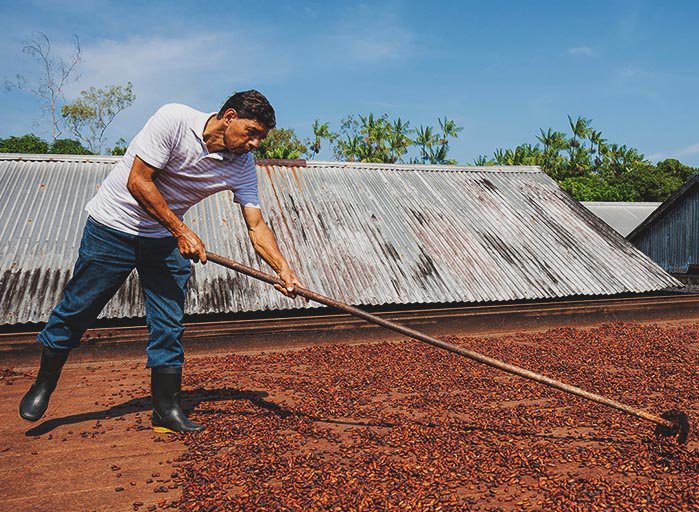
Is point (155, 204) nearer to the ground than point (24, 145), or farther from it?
nearer to the ground

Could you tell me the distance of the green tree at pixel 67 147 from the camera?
1438 inches

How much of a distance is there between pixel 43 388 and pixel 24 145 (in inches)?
1522

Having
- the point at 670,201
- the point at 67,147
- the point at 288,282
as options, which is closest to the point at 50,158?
the point at 288,282

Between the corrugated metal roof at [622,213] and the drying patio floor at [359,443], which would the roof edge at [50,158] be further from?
the corrugated metal roof at [622,213]

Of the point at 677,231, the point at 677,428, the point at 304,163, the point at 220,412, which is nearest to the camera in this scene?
the point at 677,428

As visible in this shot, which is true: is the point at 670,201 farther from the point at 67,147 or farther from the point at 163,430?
the point at 67,147

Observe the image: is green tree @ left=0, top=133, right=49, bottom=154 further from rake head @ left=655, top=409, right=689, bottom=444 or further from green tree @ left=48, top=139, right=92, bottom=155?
rake head @ left=655, top=409, right=689, bottom=444

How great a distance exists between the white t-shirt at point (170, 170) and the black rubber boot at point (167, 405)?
94 centimetres

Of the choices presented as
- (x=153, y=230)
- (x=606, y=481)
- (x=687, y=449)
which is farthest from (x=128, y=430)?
(x=687, y=449)

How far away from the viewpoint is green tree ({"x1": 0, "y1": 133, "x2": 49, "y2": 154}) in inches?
1380

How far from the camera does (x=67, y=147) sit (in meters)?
37.5

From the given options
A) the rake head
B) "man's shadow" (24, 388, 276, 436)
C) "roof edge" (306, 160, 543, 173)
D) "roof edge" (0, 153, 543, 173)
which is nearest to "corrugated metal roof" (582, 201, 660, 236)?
"roof edge" (306, 160, 543, 173)

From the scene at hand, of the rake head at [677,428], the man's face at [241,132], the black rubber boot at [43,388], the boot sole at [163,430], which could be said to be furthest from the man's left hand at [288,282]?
the rake head at [677,428]

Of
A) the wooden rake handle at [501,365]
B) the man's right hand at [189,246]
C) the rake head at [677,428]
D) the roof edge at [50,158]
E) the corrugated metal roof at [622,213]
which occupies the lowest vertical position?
the rake head at [677,428]
